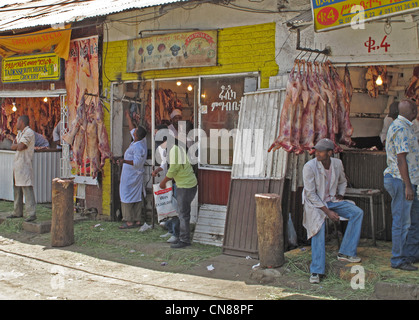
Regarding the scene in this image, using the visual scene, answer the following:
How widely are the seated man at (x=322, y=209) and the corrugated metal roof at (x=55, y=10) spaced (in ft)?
11.0

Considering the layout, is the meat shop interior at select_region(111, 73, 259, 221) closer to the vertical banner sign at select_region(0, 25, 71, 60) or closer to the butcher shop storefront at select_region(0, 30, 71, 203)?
the vertical banner sign at select_region(0, 25, 71, 60)

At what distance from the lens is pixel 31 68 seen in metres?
12.0

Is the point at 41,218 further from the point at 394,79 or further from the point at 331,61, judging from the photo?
the point at 394,79

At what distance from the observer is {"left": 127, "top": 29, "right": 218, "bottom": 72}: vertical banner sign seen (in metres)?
8.85

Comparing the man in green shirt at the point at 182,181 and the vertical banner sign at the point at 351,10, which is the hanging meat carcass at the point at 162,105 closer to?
the man in green shirt at the point at 182,181

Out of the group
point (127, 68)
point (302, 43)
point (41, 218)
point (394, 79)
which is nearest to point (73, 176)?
point (41, 218)

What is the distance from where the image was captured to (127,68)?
10023 millimetres

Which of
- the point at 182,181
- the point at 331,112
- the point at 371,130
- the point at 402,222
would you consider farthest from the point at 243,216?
the point at 371,130

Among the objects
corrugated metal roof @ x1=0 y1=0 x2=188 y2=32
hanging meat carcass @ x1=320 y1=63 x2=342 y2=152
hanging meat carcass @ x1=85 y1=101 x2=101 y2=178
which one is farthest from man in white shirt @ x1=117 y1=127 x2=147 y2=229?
hanging meat carcass @ x1=320 y1=63 x2=342 y2=152

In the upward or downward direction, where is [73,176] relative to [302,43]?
downward

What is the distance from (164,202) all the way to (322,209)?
312cm

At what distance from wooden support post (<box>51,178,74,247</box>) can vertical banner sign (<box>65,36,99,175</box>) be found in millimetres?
2163

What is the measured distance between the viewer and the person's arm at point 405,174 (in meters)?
6.09

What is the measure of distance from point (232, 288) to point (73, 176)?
6.13m
